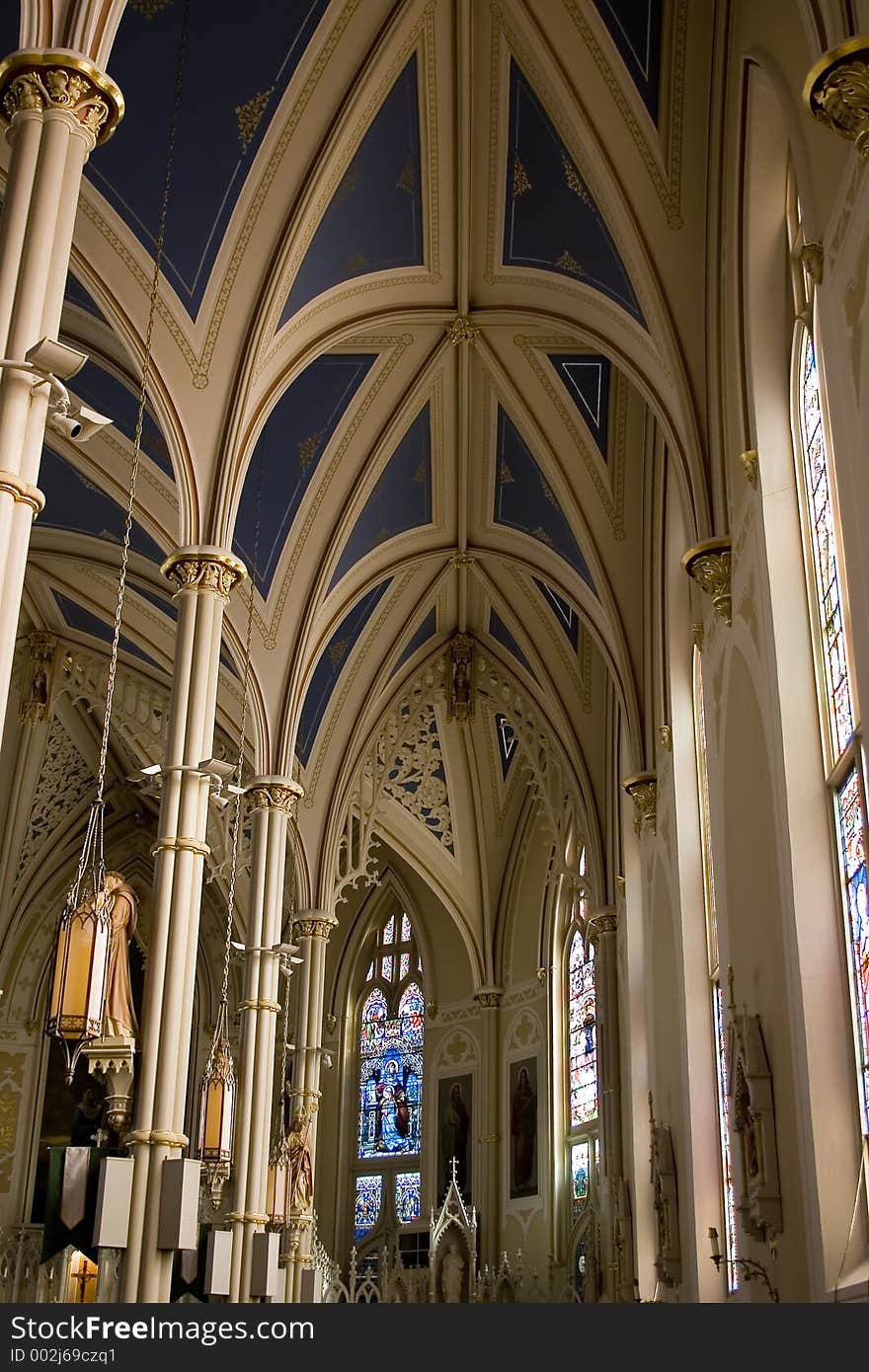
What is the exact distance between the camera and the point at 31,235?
7262 mm

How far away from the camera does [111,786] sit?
82.5 ft

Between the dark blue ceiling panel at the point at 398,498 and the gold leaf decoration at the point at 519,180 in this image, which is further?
the dark blue ceiling panel at the point at 398,498

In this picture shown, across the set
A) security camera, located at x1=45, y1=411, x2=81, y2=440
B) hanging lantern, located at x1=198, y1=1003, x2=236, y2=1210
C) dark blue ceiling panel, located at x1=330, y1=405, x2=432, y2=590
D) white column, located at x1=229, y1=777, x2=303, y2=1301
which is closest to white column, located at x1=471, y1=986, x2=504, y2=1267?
white column, located at x1=229, y1=777, x2=303, y2=1301

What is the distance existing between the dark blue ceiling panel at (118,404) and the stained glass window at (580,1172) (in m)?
10.9

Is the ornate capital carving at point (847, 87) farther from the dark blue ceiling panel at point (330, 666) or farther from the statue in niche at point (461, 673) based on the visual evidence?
the statue in niche at point (461, 673)

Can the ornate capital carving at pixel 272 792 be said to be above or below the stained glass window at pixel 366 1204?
above

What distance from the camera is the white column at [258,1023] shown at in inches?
539

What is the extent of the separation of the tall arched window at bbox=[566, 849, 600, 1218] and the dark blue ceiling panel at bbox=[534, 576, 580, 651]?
3377 millimetres

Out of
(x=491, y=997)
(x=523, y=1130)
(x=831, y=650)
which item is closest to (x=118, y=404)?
(x=831, y=650)

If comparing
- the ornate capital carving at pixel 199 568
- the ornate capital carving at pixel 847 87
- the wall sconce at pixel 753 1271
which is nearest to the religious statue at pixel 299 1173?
the wall sconce at pixel 753 1271

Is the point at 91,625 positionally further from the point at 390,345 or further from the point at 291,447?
the point at 390,345

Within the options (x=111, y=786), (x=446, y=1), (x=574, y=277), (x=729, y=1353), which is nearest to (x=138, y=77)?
(x=446, y=1)

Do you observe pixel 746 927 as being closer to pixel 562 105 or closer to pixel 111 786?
pixel 562 105

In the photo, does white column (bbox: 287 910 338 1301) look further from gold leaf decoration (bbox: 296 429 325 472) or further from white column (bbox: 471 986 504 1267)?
gold leaf decoration (bbox: 296 429 325 472)
